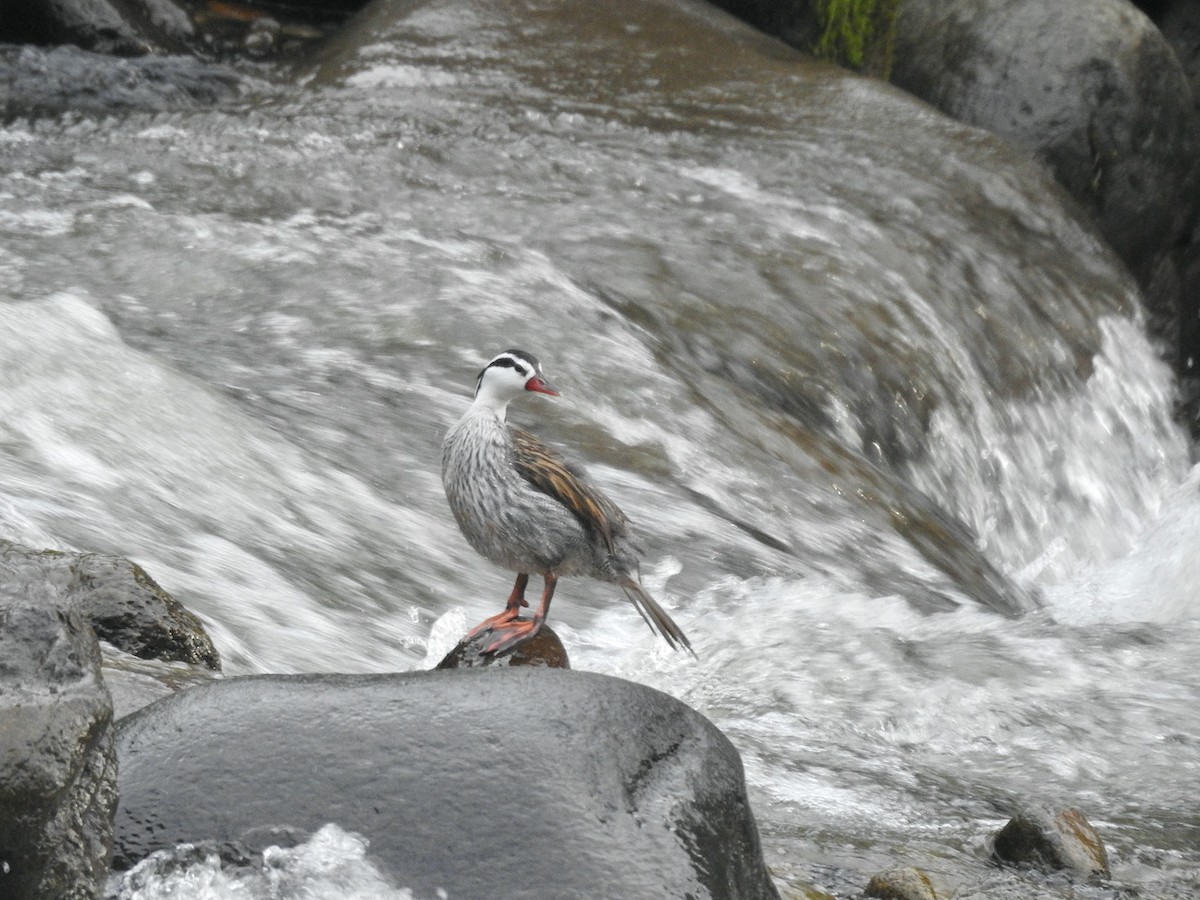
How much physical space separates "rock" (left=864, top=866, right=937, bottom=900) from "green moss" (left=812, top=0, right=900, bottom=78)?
12.5 meters

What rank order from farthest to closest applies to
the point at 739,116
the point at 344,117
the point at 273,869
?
the point at 739,116 < the point at 344,117 < the point at 273,869

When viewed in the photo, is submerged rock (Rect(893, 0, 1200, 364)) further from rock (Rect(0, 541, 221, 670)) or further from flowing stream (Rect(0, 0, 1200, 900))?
rock (Rect(0, 541, 221, 670))

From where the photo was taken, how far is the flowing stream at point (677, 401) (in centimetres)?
538

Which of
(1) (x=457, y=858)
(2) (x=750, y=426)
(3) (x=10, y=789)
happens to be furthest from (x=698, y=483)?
(3) (x=10, y=789)

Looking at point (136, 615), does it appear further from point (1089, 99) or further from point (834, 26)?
point (834, 26)

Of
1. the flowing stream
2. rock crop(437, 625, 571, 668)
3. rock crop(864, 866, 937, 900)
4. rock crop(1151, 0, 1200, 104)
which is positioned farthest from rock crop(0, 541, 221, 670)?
rock crop(1151, 0, 1200, 104)

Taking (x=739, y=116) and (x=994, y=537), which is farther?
(x=739, y=116)

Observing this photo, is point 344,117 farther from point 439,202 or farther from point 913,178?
point 913,178

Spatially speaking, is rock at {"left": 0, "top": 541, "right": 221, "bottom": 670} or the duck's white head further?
the duck's white head

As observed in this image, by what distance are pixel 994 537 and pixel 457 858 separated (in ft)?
23.1

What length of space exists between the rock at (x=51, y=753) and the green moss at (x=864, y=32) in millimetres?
13771

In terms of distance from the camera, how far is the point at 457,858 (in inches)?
117

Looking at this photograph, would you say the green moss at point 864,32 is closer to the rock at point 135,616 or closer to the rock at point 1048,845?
the rock at point 1048,845

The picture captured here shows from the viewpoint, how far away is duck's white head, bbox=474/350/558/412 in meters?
4.88
